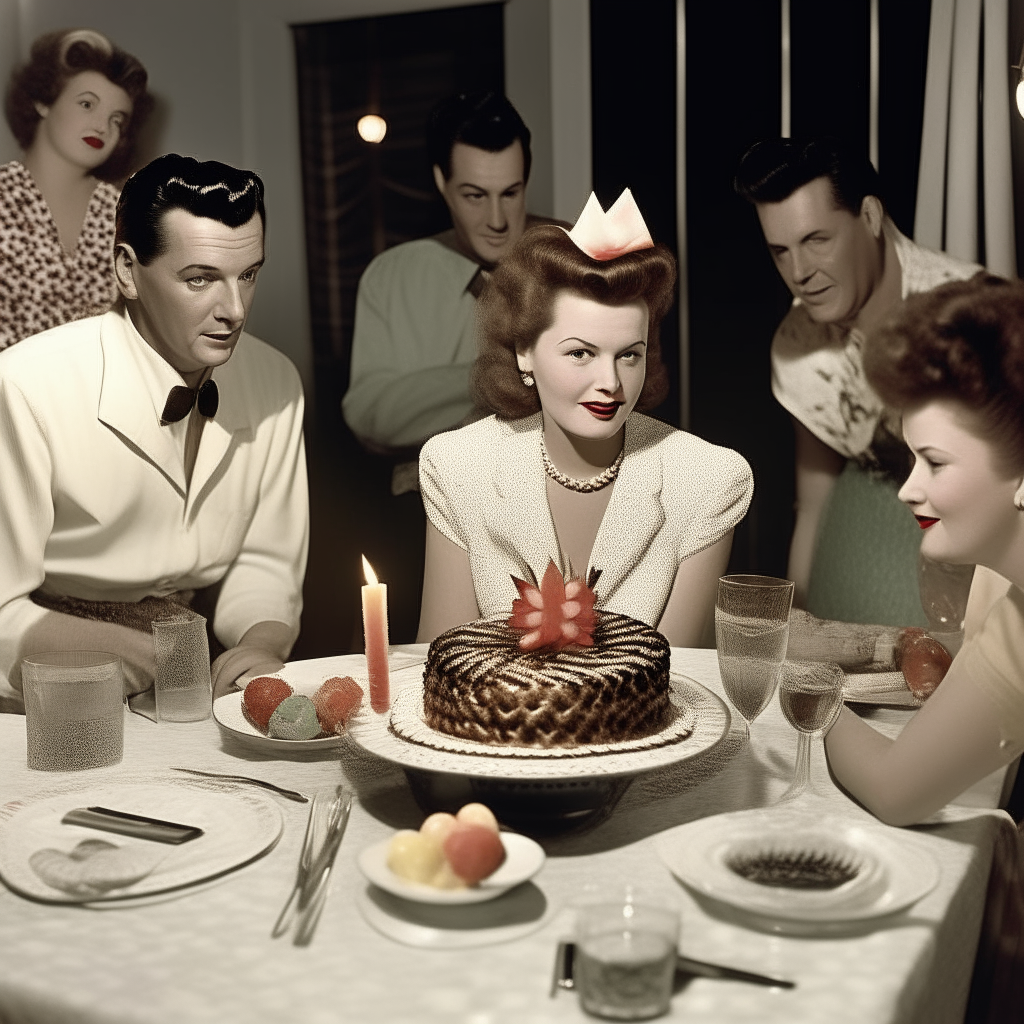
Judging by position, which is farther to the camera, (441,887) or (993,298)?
(993,298)

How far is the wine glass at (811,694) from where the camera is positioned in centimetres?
143

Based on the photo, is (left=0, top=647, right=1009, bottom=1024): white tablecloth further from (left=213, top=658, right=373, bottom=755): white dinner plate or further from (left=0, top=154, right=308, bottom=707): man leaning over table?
(left=0, top=154, right=308, bottom=707): man leaning over table

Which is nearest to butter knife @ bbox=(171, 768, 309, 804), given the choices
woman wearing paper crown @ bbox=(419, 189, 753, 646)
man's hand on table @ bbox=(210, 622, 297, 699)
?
man's hand on table @ bbox=(210, 622, 297, 699)

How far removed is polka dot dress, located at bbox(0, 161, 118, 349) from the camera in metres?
2.52

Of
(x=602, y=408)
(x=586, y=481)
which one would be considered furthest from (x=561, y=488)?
(x=602, y=408)

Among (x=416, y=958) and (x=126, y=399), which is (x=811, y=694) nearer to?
(x=416, y=958)

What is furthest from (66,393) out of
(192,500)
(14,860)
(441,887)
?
(441,887)

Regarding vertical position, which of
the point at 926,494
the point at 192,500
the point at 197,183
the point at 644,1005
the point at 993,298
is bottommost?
the point at 644,1005

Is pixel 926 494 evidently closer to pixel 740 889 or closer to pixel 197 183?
pixel 740 889

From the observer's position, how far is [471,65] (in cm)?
274

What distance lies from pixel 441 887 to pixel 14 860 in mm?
474

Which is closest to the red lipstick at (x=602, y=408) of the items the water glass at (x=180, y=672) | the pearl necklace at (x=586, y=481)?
the pearl necklace at (x=586, y=481)

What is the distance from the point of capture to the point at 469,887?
1158mm

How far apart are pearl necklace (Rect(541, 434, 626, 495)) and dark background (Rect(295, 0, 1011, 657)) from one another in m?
0.38
